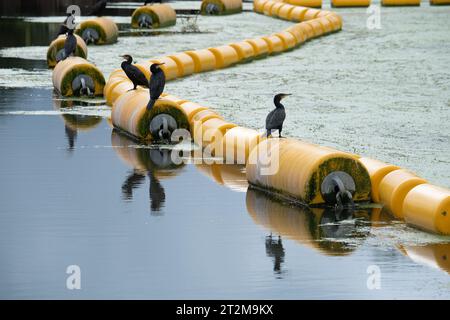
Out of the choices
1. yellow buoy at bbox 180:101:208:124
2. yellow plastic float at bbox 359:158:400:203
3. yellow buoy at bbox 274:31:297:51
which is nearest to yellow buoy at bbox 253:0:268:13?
yellow buoy at bbox 274:31:297:51

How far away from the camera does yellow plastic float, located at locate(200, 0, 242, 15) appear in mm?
57616

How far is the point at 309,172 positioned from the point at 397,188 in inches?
48.2

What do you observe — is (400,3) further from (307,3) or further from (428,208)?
(428,208)

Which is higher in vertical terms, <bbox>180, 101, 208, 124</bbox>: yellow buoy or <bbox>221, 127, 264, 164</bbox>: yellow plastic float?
<bbox>180, 101, 208, 124</bbox>: yellow buoy

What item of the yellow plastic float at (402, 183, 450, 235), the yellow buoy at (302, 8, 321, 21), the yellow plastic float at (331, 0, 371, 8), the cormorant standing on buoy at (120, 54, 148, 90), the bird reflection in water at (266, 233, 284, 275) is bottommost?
the bird reflection in water at (266, 233, 284, 275)

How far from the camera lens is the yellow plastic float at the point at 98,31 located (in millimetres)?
42312

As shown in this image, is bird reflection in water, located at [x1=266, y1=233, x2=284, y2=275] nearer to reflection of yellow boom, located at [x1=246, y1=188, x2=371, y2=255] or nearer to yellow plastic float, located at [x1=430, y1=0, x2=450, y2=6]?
reflection of yellow boom, located at [x1=246, y1=188, x2=371, y2=255]

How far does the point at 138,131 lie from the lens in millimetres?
23656

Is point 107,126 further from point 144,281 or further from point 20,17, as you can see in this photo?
point 20,17

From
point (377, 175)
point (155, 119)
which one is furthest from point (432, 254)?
point (155, 119)

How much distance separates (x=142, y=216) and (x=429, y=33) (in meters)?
30.7

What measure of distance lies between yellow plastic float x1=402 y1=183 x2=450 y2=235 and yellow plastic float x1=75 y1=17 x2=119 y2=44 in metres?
27.1

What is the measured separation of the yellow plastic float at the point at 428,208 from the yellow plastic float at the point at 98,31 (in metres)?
27.1

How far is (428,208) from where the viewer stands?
15.8 meters
